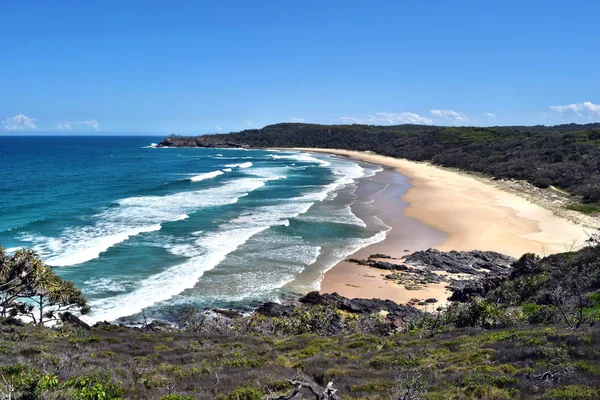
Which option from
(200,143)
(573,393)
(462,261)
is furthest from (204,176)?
(200,143)

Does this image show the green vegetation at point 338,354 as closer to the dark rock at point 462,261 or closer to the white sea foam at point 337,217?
the dark rock at point 462,261

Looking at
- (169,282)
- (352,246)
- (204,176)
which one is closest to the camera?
(169,282)

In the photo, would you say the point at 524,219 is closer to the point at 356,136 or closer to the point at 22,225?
the point at 22,225

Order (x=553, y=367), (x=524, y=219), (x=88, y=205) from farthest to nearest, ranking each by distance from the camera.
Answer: (x=88, y=205) < (x=524, y=219) < (x=553, y=367)

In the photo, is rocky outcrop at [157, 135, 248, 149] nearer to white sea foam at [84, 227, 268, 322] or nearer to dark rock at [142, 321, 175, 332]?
white sea foam at [84, 227, 268, 322]

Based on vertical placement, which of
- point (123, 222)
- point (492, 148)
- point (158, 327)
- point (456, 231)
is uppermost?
point (492, 148)

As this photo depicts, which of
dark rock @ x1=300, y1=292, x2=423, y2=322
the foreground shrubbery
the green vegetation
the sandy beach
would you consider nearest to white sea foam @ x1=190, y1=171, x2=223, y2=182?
the sandy beach

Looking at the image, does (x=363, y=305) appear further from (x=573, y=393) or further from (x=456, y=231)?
(x=456, y=231)

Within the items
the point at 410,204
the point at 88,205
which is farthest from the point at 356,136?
the point at 88,205
